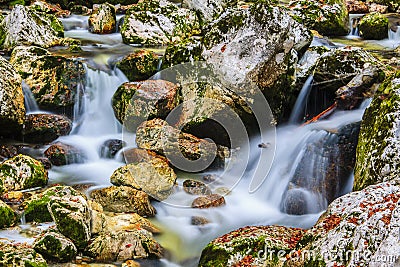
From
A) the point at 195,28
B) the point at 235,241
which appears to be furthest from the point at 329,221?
the point at 195,28

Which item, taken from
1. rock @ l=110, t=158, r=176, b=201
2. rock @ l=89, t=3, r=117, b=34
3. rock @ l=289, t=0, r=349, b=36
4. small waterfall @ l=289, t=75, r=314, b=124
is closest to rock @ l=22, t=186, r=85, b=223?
rock @ l=110, t=158, r=176, b=201

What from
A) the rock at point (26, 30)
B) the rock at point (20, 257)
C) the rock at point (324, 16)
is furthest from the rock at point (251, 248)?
the rock at point (324, 16)

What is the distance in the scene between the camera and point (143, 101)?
26.0 ft

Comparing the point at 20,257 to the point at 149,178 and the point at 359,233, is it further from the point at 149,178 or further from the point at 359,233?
the point at 359,233

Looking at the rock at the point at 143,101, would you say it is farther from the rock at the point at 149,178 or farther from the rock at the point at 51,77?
the rock at the point at 149,178

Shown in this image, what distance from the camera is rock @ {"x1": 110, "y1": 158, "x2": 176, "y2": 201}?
652 centimetres

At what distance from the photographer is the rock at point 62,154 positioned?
7490 mm

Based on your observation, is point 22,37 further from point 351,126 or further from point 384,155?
point 384,155

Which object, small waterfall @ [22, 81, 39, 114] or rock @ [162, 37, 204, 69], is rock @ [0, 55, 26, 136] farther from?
rock @ [162, 37, 204, 69]

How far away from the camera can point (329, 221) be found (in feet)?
12.8

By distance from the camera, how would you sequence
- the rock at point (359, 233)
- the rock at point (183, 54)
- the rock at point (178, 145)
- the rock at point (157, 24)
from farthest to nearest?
the rock at point (157, 24)
the rock at point (183, 54)
the rock at point (178, 145)
the rock at point (359, 233)

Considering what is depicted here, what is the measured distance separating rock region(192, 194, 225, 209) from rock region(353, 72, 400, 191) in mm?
1973

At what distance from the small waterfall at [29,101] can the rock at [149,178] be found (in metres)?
2.90

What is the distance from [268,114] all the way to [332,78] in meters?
1.36
